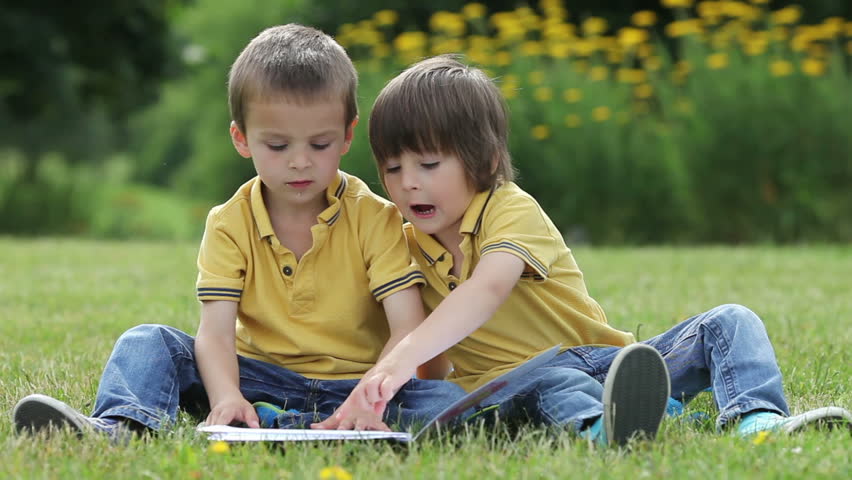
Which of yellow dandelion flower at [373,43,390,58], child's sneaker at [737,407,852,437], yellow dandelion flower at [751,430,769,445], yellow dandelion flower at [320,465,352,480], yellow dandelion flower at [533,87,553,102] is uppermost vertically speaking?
yellow dandelion flower at [373,43,390,58]

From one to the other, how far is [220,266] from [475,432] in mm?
786

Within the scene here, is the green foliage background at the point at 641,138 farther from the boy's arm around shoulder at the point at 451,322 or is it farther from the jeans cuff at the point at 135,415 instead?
the jeans cuff at the point at 135,415

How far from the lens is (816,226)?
782cm

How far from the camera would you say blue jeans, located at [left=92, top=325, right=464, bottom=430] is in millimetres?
2445

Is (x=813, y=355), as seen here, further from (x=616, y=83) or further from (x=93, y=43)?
(x=93, y=43)

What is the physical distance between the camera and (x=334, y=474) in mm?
1904

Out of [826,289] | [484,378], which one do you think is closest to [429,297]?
[484,378]

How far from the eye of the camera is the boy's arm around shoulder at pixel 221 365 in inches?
96.7

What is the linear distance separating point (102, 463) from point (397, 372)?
0.65m

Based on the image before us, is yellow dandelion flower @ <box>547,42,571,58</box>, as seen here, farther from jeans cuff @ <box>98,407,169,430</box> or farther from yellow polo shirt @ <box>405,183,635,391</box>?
jeans cuff @ <box>98,407,169,430</box>

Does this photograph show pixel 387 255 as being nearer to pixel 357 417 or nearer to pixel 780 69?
pixel 357 417

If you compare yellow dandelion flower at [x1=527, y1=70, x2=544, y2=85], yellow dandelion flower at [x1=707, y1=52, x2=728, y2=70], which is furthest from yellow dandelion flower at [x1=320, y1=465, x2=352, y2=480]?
yellow dandelion flower at [x1=707, y1=52, x2=728, y2=70]

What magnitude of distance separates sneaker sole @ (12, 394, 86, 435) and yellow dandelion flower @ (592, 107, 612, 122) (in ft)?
20.8

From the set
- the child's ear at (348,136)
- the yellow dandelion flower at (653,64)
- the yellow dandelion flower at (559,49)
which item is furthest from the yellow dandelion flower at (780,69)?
the child's ear at (348,136)
